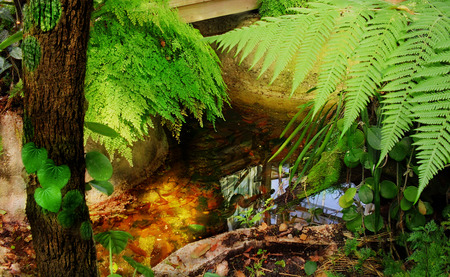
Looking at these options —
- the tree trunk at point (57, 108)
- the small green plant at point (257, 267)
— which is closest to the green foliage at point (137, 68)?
the small green plant at point (257, 267)

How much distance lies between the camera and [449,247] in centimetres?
120

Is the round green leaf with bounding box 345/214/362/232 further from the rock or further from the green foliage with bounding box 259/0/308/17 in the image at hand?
the green foliage with bounding box 259/0/308/17

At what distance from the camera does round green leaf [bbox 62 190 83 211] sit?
111 cm

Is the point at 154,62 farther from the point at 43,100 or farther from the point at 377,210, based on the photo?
the point at 377,210

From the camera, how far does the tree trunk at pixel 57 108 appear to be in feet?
3.13

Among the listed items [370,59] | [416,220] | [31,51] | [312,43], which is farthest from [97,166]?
[416,220]

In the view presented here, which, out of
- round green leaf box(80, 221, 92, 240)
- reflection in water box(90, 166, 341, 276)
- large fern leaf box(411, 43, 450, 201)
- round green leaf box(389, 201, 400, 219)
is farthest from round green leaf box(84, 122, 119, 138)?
reflection in water box(90, 166, 341, 276)

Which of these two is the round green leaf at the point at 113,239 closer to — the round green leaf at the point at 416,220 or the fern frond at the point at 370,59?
the fern frond at the point at 370,59

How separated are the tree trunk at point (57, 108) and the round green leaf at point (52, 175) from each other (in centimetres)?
3

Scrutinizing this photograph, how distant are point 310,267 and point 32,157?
1.31 meters

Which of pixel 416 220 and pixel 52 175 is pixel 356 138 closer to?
pixel 416 220

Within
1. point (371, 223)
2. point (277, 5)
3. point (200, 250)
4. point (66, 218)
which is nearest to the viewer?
point (66, 218)

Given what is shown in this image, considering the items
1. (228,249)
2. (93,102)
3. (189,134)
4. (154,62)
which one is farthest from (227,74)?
(228,249)

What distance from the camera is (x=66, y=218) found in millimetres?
1113
